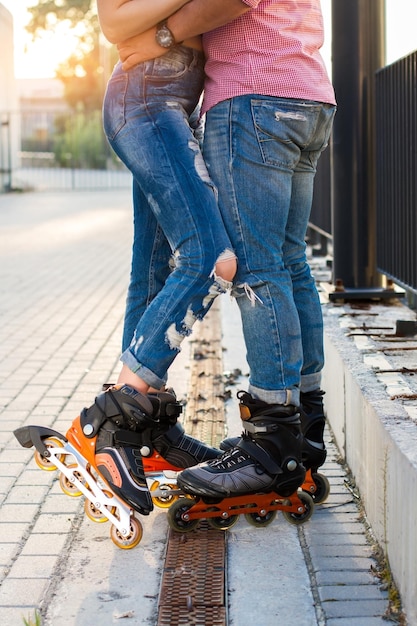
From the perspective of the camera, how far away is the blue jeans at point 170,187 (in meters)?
3.17

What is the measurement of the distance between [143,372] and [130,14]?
1021mm

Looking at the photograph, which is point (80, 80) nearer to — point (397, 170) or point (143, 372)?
point (397, 170)

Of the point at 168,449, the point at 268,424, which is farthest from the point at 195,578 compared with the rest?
the point at 168,449

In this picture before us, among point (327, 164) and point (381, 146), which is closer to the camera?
point (381, 146)

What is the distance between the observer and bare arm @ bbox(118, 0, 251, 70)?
3.08 metres

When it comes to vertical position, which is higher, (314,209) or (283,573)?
(314,209)

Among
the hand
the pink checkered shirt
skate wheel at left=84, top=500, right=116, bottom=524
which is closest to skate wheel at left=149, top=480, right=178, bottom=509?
skate wheel at left=84, top=500, right=116, bottom=524

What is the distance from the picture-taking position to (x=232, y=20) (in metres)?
3.19

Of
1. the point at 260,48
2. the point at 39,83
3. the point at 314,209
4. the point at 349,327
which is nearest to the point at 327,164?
the point at 314,209

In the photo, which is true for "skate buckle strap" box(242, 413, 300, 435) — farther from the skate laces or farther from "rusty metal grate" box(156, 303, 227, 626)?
"rusty metal grate" box(156, 303, 227, 626)

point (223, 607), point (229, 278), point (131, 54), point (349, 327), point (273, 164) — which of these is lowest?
point (223, 607)

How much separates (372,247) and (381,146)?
629 mm

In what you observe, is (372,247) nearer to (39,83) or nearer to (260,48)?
(260,48)

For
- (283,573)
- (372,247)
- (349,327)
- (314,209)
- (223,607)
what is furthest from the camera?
(314,209)
